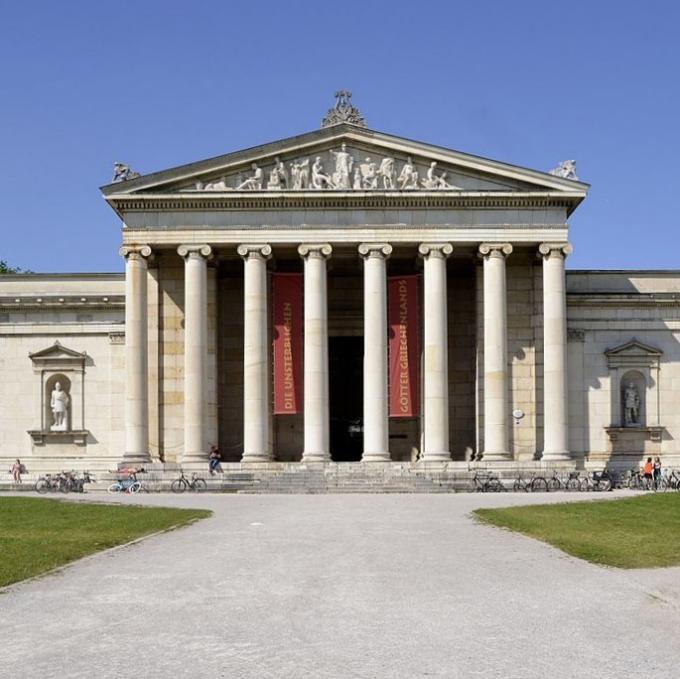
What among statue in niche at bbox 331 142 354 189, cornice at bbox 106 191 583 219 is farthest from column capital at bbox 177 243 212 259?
statue in niche at bbox 331 142 354 189

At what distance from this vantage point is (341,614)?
675 inches

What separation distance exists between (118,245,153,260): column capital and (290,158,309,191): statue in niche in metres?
8.75

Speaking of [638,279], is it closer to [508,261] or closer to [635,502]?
[508,261]

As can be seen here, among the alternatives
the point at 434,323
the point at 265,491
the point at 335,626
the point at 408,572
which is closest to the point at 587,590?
the point at 408,572

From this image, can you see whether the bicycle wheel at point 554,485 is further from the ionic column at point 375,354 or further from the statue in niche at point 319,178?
the statue in niche at point 319,178

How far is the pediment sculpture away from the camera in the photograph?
2398 inches

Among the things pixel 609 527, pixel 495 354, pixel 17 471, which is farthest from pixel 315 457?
pixel 609 527

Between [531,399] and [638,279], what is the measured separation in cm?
1185

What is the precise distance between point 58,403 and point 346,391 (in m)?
17.7

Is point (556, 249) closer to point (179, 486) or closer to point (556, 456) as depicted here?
point (556, 456)

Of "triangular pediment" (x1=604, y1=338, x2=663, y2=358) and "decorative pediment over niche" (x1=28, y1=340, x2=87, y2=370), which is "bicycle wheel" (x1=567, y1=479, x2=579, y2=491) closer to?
"triangular pediment" (x1=604, y1=338, x2=663, y2=358)

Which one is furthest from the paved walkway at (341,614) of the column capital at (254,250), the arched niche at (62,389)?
the arched niche at (62,389)

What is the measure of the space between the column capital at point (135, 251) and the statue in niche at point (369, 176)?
12.3 metres

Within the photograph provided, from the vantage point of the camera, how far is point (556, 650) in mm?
14414
